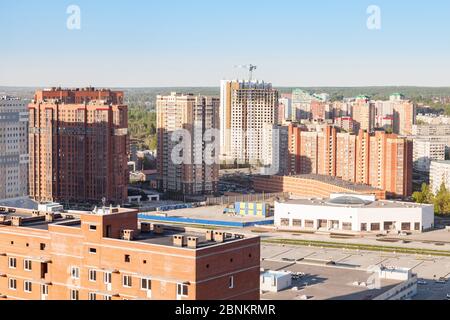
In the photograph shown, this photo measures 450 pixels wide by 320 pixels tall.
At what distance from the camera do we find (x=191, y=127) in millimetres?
30312

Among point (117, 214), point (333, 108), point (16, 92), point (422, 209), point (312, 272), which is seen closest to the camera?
point (117, 214)

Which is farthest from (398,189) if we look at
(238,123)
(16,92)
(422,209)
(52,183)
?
(16,92)

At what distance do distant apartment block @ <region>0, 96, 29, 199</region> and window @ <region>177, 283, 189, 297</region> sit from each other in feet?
59.6

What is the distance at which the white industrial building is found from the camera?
73.5 ft

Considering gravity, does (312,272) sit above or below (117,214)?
below

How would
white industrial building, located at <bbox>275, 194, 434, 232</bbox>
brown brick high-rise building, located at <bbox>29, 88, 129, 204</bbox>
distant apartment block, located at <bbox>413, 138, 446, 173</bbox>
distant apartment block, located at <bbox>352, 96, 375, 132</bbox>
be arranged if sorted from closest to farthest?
1. white industrial building, located at <bbox>275, 194, 434, 232</bbox>
2. brown brick high-rise building, located at <bbox>29, 88, 129, 204</bbox>
3. distant apartment block, located at <bbox>413, 138, 446, 173</bbox>
4. distant apartment block, located at <bbox>352, 96, 375, 132</bbox>

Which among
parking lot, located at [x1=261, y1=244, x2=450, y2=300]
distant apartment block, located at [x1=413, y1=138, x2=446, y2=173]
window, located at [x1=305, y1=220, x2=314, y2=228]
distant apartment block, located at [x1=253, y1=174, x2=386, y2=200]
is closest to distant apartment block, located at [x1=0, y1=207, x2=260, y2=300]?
parking lot, located at [x1=261, y1=244, x2=450, y2=300]

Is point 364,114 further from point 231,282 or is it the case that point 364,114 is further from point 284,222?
point 231,282

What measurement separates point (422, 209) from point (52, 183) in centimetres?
1170

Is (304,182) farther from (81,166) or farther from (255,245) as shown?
(255,245)

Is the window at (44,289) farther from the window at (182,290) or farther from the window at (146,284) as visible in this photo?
the window at (182,290)

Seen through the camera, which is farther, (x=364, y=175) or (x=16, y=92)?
(x=16, y=92)

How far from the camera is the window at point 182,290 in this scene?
6840mm

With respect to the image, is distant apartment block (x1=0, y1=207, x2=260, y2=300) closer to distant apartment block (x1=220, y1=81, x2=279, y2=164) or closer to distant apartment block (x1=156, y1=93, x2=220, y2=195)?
distant apartment block (x1=156, y1=93, x2=220, y2=195)
